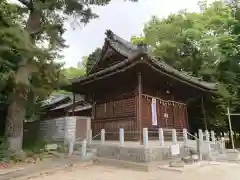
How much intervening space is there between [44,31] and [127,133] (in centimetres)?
685

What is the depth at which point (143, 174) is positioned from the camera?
28.3 feet

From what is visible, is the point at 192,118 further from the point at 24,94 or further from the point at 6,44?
the point at 6,44

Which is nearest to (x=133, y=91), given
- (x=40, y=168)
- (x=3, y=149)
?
(x=40, y=168)

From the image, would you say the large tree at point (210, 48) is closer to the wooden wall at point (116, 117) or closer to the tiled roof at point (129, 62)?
the tiled roof at point (129, 62)

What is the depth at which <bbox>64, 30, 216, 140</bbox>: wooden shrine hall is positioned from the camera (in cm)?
1244

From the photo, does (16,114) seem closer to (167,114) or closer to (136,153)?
(136,153)

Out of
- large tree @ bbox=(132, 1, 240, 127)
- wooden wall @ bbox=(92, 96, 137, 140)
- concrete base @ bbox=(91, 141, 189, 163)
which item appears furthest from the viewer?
large tree @ bbox=(132, 1, 240, 127)

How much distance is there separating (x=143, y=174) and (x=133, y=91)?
5595 mm

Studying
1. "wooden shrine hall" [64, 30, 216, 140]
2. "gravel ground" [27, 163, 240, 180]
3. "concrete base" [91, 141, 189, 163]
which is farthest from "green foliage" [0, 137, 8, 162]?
"wooden shrine hall" [64, 30, 216, 140]

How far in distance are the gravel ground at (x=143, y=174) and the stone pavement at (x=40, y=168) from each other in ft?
1.43

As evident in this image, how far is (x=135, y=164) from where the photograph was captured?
9.70 meters

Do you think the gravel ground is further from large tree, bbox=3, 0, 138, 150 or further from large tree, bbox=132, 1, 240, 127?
large tree, bbox=132, 1, 240, 127

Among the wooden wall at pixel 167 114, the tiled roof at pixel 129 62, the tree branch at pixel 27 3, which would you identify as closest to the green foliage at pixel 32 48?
the tree branch at pixel 27 3

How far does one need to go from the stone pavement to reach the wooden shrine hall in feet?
11.5
